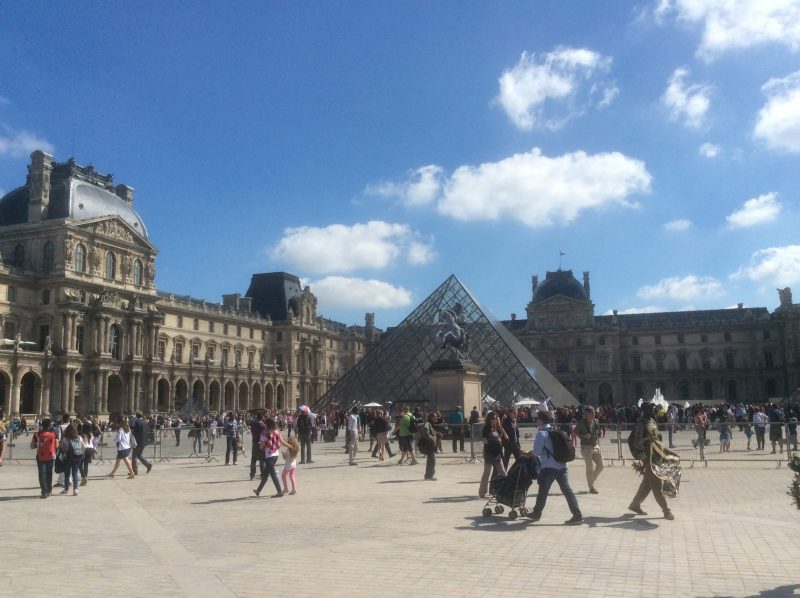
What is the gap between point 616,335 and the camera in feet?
253

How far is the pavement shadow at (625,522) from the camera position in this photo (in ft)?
25.4

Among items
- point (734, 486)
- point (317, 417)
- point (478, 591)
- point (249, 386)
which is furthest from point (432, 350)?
point (249, 386)

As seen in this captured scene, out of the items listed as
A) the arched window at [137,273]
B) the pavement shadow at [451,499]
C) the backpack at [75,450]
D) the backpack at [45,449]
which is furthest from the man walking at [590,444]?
the arched window at [137,273]

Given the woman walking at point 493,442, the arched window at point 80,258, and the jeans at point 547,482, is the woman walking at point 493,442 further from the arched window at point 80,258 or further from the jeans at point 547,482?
the arched window at point 80,258

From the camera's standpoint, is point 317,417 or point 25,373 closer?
point 317,417

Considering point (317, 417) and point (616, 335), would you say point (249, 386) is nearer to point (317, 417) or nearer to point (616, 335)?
point (317, 417)

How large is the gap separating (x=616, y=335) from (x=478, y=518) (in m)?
72.3

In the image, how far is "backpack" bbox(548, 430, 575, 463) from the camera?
7949 mm

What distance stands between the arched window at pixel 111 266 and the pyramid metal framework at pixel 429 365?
21.0 meters

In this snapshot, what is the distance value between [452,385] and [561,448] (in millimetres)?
13636

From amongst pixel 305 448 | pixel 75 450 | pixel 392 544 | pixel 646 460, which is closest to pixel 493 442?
pixel 646 460

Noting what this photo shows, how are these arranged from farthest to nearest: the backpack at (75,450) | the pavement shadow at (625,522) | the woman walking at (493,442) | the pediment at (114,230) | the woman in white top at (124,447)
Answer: the pediment at (114,230) → the woman in white top at (124,447) → the backpack at (75,450) → the woman walking at (493,442) → the pavement shadow at (625,522)

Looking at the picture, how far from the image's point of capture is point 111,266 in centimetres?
4856

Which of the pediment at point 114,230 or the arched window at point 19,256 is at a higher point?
the pediment at point 114,230
